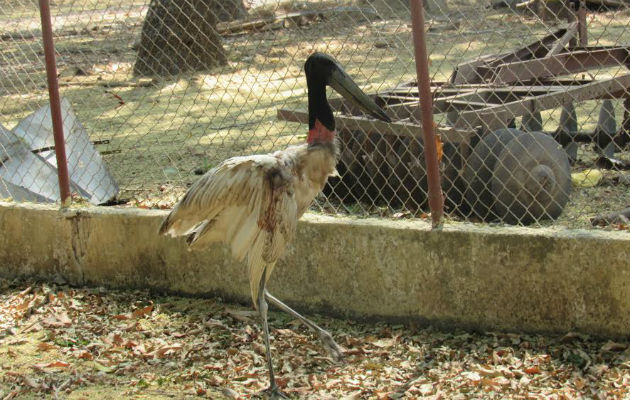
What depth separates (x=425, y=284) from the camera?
4.78 metres

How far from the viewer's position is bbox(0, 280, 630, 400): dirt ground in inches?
164

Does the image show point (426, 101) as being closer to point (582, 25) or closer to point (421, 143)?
point (421, 143)

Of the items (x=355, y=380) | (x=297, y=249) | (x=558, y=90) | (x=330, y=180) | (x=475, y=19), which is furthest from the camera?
(x=475, y=19)

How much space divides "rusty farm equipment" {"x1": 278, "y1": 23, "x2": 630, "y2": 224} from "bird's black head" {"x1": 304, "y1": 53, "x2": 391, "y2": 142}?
0.92m

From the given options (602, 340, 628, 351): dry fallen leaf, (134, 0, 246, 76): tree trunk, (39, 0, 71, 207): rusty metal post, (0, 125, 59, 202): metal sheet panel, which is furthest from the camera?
(134, 0, 246, 76): tree trunk

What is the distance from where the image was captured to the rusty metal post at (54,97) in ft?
17.9

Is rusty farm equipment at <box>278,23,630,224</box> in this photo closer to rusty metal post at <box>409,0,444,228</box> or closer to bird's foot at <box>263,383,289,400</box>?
rusty metal post at <box>409,0,444,228</box>

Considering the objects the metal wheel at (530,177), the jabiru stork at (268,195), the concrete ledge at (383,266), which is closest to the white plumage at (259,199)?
the jabiru stork at (268,195)

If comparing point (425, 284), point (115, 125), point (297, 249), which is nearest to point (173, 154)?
point (115, 125)

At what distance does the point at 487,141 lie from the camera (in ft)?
18.8

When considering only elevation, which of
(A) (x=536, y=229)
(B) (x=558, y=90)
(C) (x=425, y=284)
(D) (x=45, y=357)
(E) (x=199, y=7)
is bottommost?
(D) (x=45, y=357)

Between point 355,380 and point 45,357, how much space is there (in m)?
1.80

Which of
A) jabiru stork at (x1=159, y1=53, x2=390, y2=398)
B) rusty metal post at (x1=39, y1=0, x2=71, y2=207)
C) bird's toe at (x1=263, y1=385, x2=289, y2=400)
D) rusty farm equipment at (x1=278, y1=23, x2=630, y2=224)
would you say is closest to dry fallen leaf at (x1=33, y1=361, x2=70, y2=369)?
jabiru stork at (x1=159, y1=53, x2=390, y2=398)

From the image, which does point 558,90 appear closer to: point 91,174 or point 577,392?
point 577,392
